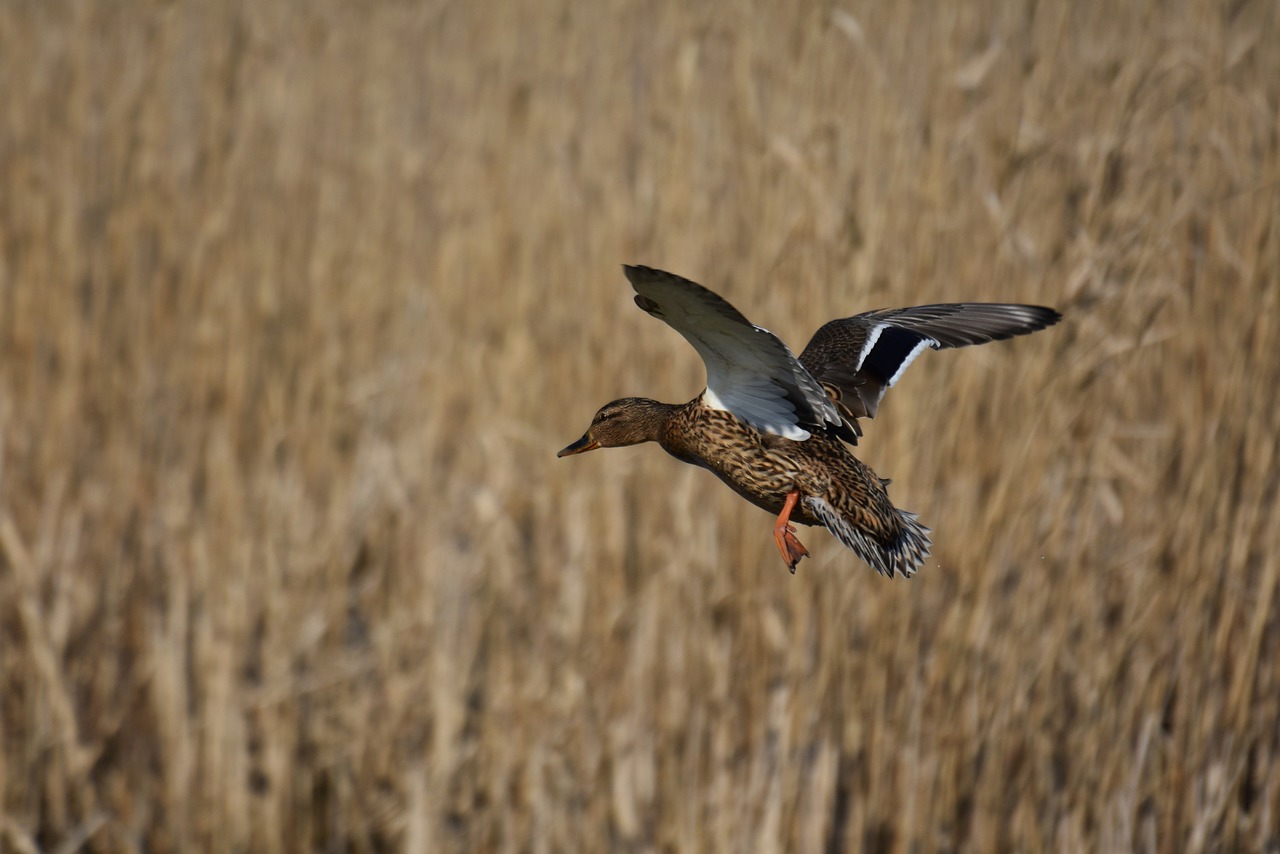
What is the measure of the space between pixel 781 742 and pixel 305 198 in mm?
1907

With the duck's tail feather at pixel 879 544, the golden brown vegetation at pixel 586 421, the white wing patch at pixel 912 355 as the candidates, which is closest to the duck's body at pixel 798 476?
the duck's tail feather at pixel 879 544

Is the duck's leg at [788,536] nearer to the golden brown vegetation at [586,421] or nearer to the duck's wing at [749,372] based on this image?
the duck's wing at [749,372]

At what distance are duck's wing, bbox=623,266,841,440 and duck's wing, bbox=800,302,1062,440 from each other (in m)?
0.21

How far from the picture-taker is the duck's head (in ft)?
4.38

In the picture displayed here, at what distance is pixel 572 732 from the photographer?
279cm

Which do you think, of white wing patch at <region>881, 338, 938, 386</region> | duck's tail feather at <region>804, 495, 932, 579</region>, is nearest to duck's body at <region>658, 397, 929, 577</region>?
duck's tail feather at <region>804, 495, 932, 579</region>

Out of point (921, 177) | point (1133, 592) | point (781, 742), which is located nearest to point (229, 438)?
point (781, 742)

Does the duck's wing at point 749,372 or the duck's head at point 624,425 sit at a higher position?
the duck's wing at point 749,372

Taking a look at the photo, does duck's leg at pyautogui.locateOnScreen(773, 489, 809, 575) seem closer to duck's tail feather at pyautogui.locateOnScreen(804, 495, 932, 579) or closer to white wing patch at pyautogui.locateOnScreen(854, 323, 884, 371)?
duck's tail feather at pyautogui.locateOnScreen(804, 495, 932, 579)

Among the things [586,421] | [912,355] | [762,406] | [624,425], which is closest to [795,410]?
[762,406]

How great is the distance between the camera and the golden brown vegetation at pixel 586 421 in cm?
241

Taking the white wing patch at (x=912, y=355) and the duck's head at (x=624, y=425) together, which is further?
the white wing patch at (x=912, y=355)

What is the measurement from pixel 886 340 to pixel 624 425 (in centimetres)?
41

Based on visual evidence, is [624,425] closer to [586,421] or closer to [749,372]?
[749,372]
